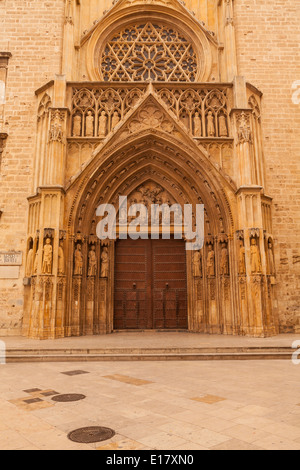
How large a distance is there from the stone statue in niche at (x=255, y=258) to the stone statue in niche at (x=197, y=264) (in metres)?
2.11

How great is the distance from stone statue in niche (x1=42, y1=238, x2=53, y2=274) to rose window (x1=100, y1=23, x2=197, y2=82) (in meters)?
8.10

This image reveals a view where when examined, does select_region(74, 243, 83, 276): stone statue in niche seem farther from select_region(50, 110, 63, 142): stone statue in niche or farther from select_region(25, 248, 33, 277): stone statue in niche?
select_region(50, 110, 63, 142): stone statue in niche

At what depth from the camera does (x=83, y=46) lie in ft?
50.4

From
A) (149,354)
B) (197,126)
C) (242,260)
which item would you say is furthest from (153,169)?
(149,354)

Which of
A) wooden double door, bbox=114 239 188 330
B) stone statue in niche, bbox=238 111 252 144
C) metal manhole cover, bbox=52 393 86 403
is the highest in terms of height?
stone statue in niche, bbox=238 111 252 144

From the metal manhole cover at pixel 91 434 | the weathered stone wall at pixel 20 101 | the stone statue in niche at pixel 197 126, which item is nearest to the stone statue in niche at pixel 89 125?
the weathered stone wall at pixel 20 101

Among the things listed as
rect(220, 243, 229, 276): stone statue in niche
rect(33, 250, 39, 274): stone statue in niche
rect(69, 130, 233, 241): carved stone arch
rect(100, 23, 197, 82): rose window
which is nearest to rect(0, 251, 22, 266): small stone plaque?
rect(33, 250, 39, 274): stone statue in niche

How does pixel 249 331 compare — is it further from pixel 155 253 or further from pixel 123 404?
pixel 123 404

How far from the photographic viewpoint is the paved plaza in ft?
10.2

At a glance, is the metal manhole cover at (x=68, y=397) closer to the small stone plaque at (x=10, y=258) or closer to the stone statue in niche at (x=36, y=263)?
the stone statue in niche at (x=36, y=263)

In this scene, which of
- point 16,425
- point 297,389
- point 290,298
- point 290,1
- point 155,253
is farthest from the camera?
point 290,1

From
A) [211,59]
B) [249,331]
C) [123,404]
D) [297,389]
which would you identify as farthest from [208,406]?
[211,59]

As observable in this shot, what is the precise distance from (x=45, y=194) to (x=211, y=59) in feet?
30.5

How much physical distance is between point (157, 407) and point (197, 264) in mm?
8907
